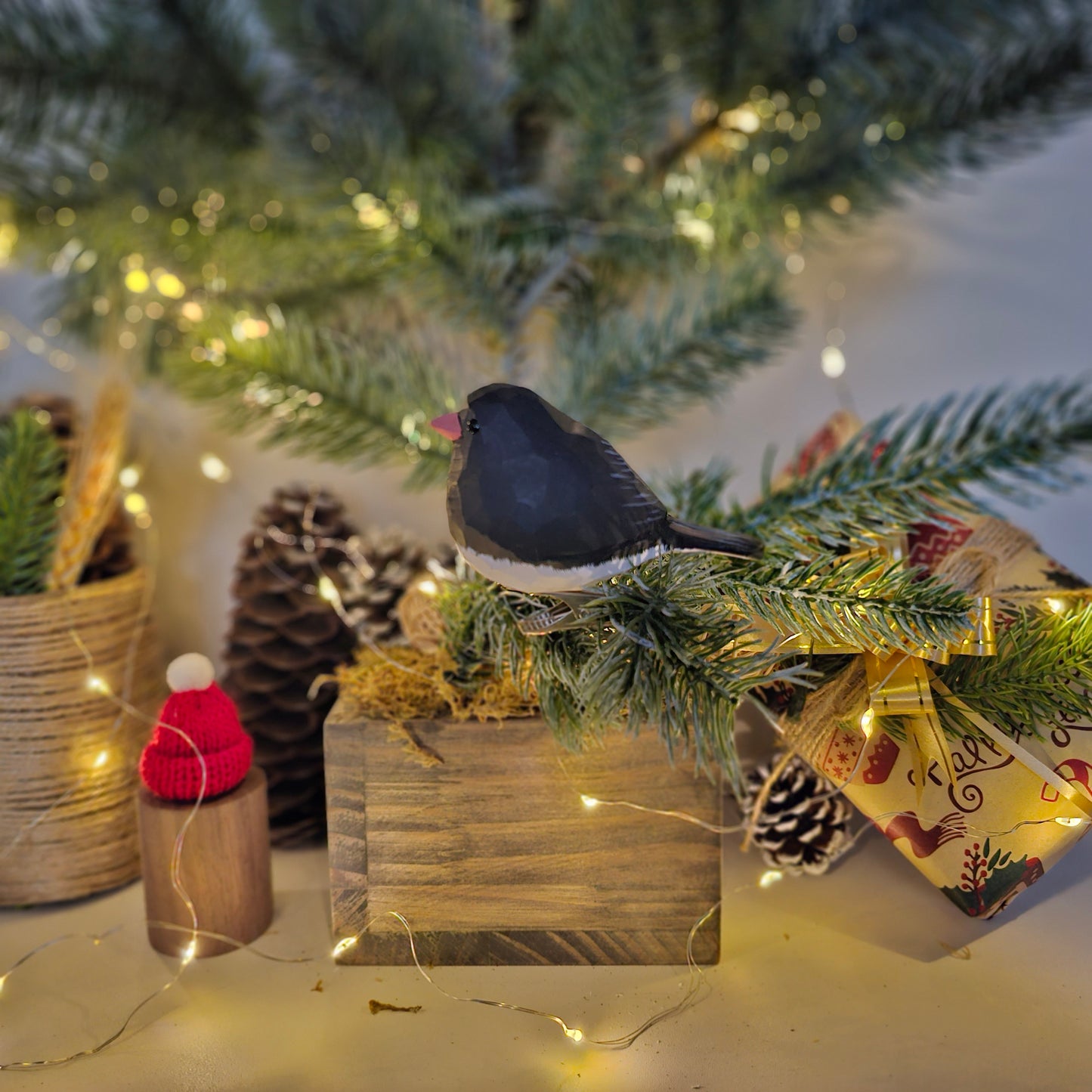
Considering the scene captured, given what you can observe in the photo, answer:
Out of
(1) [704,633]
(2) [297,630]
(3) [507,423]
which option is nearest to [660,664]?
(1) [704,633]

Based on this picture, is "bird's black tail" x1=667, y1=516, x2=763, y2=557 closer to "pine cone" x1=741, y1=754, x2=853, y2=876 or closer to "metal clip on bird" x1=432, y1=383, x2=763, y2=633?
"metal clip on bird" x1=432, y1=383, x2=763, y2=633

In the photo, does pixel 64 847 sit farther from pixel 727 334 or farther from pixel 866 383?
pixel 866 383

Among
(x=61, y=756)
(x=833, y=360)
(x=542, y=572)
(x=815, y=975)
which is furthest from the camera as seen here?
(x=833, y=360)

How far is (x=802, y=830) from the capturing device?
630 mm

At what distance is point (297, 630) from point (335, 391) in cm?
20

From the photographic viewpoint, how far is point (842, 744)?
539mm

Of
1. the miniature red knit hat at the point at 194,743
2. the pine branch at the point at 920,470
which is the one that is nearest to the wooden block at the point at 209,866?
the miniature red knit hat at the point at 194,743

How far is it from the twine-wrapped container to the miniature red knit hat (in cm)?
9

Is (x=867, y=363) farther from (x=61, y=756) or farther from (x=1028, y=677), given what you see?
(x=61, y=756)

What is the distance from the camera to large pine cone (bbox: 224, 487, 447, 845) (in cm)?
71

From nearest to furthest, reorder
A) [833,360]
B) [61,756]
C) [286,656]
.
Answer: [61,756] → [286,656] → [833,360]

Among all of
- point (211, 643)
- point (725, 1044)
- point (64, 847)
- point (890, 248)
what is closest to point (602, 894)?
point (725, 1044)

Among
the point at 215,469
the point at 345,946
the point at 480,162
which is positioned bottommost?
the point at 345,946

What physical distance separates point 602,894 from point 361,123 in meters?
0.54
